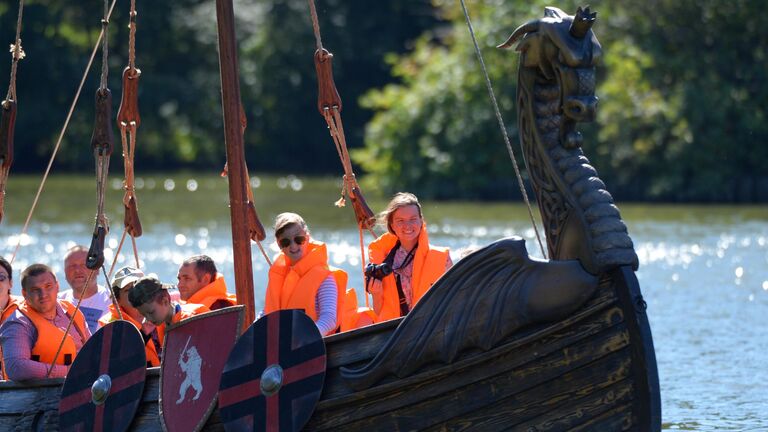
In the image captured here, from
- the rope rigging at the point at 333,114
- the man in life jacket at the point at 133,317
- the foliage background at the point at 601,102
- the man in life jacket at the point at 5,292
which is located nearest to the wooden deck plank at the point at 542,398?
the man in life jacket at the point at 133,317

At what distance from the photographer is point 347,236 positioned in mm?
21703

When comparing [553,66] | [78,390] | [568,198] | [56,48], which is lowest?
[78,390]

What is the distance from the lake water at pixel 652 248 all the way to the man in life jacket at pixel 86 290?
133 inches

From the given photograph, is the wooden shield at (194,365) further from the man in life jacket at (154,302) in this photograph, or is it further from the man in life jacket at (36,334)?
the man in life jacket at (36,334)

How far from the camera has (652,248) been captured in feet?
63.6

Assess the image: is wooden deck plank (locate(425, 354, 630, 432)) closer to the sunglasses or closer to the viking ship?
the viking ship

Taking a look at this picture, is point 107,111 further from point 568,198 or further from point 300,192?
point 300,192

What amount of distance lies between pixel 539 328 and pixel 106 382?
6.13 ft

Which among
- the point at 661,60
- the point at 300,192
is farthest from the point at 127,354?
the point at 300,192

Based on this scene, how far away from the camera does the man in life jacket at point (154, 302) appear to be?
6.45 m

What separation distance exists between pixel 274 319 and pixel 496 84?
2265 cm

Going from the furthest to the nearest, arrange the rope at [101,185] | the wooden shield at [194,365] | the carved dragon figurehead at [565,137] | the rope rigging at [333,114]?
the rope rigging at [333,114]
the rope at [101,185]
the wooden shield at [194,365]
the carved dragon figurehead at [565,137]

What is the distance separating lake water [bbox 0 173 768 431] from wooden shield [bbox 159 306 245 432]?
12.8 ft

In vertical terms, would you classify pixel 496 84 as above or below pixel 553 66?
above
